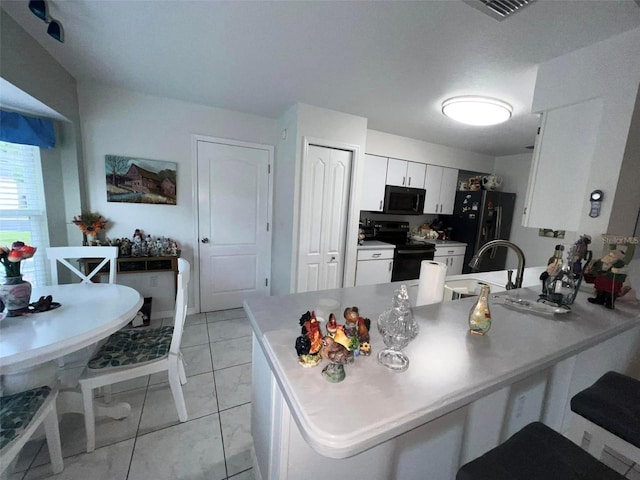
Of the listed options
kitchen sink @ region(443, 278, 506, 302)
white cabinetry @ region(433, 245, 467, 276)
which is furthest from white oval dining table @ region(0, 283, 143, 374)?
white cabinetry @ region(433, 245, 467, 276)

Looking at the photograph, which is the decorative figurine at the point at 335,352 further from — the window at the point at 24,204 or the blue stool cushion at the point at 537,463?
the window at the point at 24,204

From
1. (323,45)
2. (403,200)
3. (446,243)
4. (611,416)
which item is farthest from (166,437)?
(446,243)

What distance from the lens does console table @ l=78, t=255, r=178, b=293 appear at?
7.69ft

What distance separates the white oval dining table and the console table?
76cm

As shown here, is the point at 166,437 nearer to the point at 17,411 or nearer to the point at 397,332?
the point at 17,411

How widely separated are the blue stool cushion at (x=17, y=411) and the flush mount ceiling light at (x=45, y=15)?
184 centimetres

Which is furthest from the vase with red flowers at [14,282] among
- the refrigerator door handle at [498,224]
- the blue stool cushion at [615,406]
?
the refrigerator door handle at [498,224]

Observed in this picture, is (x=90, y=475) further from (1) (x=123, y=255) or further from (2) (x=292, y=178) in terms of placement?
(2) (x=292, y=178)

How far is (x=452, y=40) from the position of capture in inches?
57.4

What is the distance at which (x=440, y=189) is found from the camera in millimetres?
4027

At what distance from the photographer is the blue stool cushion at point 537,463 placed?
0.74 meters

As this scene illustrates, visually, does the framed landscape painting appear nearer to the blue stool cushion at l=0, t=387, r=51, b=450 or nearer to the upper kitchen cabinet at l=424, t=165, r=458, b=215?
the blue stool cushion at l=0, t=387, r=51, b=450

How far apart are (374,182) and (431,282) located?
8.09ft

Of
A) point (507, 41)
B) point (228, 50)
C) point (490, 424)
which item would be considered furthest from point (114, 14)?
point (490, 424)
